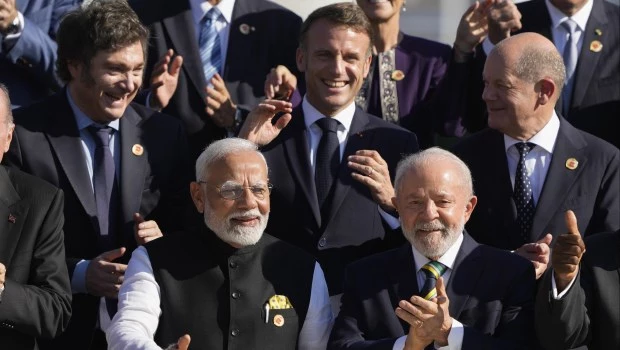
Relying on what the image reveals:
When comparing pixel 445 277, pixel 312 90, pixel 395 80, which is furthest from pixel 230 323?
Result: pixel 395 80

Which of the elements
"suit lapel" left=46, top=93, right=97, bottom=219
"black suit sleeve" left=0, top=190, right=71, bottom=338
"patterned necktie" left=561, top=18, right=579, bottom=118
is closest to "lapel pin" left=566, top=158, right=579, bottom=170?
"patterned necktie" left=561, top=18, right=579, bottom=118

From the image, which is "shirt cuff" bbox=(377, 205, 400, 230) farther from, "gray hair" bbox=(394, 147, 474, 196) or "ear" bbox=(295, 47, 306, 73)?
"ear" bbox=(295, 47, 306, 73)

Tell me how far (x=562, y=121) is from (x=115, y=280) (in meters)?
2.28

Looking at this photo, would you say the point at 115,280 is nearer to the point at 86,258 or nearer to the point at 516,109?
the point at 86,258

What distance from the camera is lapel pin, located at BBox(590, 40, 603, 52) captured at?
7930mm

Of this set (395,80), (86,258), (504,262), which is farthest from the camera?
(395,80)

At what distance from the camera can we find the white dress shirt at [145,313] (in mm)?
6105

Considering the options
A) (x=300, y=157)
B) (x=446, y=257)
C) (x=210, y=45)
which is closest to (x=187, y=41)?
(x=210, y=45)

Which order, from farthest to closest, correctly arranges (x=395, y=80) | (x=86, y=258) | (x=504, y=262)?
1. (x=395, y=80)
2. (x=86, y=258)
3. (x=504, y=262)

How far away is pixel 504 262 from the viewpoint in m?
6.41

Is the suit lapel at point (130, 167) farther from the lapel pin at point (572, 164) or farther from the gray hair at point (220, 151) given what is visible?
the lapel pin at point (572, 164)

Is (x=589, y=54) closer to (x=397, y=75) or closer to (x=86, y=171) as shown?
(x=397, y=75)

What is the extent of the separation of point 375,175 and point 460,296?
832 mm

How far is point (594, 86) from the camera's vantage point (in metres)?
7.87
